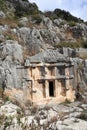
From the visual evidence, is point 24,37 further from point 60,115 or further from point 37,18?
point 60,115

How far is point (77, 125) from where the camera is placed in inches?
709

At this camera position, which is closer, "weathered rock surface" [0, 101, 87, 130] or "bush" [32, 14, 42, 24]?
"weathered rock surface" [0, 101, 87, 130]

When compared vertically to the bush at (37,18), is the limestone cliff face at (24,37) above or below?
below

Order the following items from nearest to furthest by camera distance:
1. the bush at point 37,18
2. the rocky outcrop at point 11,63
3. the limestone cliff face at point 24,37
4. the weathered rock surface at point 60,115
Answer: the weathered rock surface at point 60,115 < the rocky outcrop at point 11,63 < the limestone cliff face at point 24,37 < the bush at point 37,18

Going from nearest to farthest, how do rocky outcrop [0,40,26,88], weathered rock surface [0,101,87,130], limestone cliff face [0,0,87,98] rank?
1. weathered rock surface [0,101,87,130]
2. rocky outcrop [0,40,26,88]
3. limestone cliff face [0,0,87,98]

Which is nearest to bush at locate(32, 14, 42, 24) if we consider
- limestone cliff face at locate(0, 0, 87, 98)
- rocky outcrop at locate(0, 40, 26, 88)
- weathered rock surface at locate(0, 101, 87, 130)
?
limestone cliff face at locate(0, 0, 87, 98)

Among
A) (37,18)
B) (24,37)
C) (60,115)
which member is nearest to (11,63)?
(24,37)

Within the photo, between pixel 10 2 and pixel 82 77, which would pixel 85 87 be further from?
pixel 10 2

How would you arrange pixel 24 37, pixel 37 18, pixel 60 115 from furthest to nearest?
pixel 37 18, pixel 24 37, pixel 60 115

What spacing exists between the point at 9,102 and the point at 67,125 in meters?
6.05

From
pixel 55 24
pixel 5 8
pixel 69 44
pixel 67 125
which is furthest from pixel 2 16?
pixel 67 125

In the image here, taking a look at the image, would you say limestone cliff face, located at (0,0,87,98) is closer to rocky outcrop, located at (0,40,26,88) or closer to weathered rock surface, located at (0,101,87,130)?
rocky outcrop, located at (0,40,26,88)

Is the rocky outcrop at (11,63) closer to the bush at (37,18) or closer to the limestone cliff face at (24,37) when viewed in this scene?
the limestone cliff face at (24,37)

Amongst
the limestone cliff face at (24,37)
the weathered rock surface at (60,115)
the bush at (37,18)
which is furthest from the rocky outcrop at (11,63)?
the bush at (37,18)
